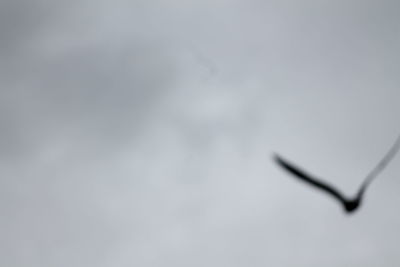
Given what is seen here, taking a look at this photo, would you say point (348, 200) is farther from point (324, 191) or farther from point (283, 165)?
point (283, 165)

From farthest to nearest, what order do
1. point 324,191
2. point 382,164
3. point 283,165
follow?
1. point 324,191
2. point 283,165
3. point 382,164

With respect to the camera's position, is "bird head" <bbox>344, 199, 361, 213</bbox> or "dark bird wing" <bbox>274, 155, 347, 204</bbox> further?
"bird head" <bbox>344, 199, 361, 213</bbox>

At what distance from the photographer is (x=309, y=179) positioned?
102 feet

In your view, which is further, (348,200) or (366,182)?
(348,200)

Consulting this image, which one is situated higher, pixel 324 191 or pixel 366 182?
pixel 366 182

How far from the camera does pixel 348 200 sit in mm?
32375

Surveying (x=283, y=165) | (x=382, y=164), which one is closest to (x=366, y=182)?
(x=382, y=164)

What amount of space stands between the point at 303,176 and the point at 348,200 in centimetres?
338

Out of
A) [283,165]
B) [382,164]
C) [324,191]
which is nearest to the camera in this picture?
[382,164]

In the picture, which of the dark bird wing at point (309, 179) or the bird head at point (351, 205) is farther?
the bird head at point (351, 205)

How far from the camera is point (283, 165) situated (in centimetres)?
2959

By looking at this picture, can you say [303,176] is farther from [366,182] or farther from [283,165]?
[366,182]

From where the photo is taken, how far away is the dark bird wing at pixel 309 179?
2953 centimetres

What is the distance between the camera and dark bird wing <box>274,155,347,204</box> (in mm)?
29531
